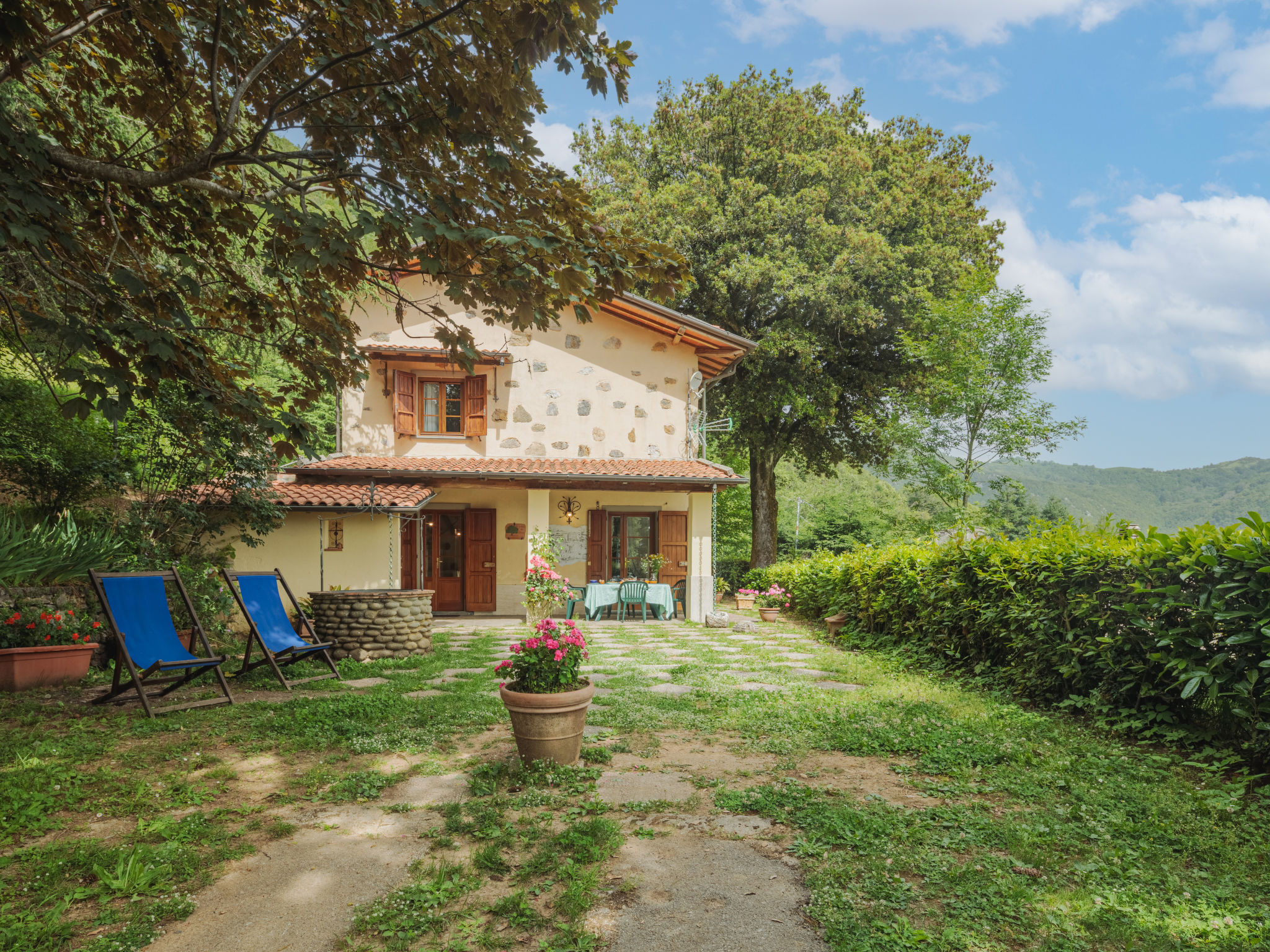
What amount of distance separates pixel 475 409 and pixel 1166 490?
3514 inches

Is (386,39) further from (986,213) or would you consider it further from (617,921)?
(986,213)

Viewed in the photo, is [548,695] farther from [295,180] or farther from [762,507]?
[762,507]

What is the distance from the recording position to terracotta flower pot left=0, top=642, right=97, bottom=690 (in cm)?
581

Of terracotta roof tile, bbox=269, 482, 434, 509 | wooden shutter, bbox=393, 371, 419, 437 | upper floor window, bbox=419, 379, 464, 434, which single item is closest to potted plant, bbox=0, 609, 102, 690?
terracotta roof tile, bbox=269, 482, 434, 509

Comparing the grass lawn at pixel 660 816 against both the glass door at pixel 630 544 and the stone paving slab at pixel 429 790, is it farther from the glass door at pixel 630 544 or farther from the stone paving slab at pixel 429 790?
the glass door at pixel 630 544

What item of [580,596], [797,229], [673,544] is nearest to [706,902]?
[580,596]

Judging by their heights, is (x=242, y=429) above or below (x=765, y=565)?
above

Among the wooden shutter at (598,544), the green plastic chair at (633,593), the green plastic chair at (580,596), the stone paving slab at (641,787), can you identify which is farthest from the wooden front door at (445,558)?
the stone paving slab at (641,787)

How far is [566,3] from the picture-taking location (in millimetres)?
3299

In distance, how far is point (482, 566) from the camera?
1370 centimetres

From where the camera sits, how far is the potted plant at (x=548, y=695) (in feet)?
12.6

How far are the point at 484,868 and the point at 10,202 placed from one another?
3.32 meters

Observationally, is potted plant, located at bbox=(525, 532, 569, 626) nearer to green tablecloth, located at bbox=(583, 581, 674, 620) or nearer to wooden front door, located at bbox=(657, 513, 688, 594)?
green tablecloth, located at bbox=(583, 581, 674, 620)

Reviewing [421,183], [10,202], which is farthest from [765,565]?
[10,202]
